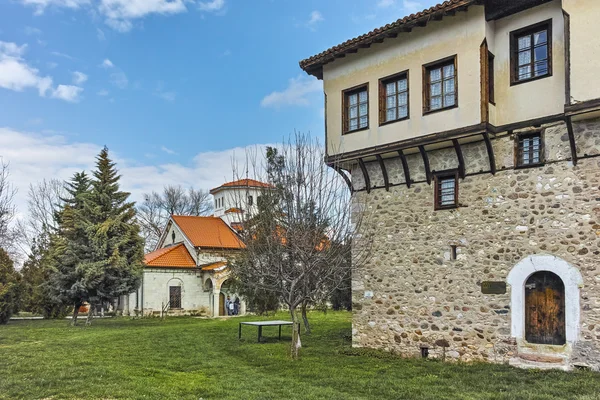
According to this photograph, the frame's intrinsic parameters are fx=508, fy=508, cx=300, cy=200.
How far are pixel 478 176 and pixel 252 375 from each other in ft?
22.2

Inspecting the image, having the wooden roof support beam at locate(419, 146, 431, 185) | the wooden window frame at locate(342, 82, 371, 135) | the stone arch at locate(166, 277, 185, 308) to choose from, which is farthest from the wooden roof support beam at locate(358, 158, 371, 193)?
the stone arch at locate(166, 277, 185, 308)

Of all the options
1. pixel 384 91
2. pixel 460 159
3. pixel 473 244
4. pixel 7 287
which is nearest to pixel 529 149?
pixel 460 159

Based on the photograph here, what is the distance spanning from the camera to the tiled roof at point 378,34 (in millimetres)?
11352

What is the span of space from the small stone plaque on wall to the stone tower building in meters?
0.04

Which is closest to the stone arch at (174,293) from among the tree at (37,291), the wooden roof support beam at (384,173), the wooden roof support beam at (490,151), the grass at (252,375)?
the tree at (37,291)

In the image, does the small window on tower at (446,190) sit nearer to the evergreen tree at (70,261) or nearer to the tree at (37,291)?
the evergreen tree at (70,261)

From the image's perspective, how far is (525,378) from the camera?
9664 millimetres

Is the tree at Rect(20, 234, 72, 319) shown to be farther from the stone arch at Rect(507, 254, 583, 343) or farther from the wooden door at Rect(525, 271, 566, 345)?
the wooden door at Rect(525, 271, 566, 345)

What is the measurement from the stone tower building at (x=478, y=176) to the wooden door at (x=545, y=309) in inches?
0.8

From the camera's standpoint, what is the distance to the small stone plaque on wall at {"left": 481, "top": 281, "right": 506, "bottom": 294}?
11.2m

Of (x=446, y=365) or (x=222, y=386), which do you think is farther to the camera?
(x=446, y=365)

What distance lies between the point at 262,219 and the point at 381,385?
20.2 feet

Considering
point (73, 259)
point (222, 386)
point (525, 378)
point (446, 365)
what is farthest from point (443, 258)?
point (73, 259)

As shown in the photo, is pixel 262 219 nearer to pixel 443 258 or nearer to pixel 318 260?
pixel 318 260
